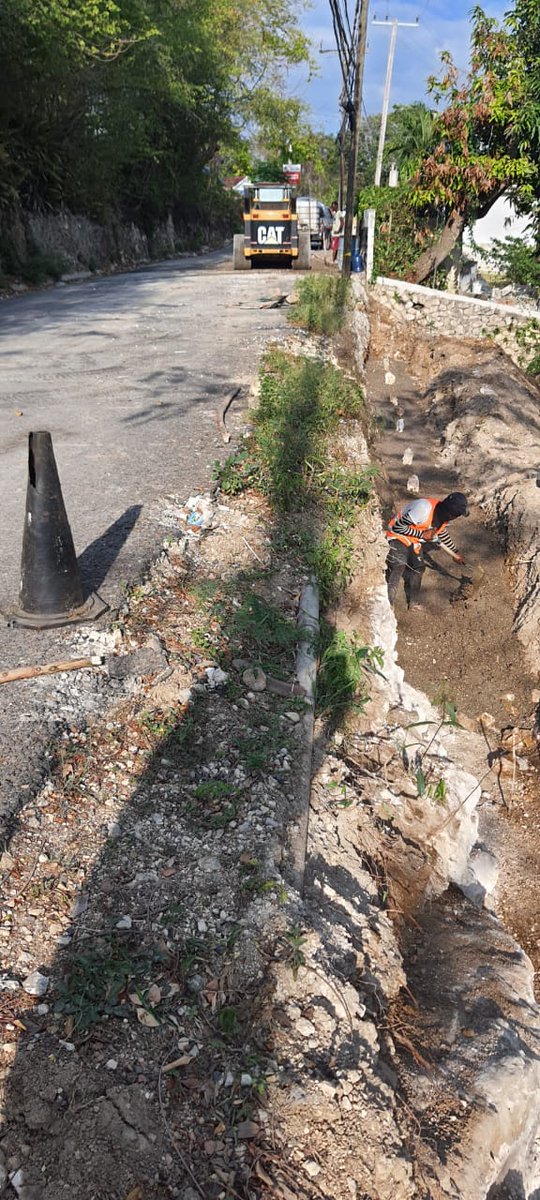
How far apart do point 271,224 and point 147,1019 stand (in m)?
19.4

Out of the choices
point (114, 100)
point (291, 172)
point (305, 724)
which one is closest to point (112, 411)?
point (305, 724)

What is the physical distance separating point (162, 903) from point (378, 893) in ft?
3.33

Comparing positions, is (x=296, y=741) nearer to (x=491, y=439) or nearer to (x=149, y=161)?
(x=491, y=439)

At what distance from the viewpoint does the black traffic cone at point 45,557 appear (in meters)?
3.33

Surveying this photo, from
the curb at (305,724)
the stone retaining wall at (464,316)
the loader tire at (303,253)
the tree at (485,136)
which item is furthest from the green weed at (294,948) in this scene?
the loader tire at (303,253)

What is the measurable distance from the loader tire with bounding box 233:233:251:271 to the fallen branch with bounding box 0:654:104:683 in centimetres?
1835

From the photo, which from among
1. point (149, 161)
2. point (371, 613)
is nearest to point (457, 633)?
point (371, 613)

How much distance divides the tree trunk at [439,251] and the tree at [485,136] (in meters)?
0.03

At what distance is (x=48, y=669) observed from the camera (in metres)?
3.12

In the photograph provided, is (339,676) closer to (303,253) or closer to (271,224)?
(271,224)

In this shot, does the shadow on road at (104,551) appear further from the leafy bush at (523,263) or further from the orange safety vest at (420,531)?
the leafy bush at (523,263)

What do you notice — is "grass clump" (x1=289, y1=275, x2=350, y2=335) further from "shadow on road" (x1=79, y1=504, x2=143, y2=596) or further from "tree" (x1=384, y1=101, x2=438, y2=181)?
"shadow on road" (x1=79, y1=504, x2=143, y2=596)

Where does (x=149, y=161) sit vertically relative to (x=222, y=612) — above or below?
above

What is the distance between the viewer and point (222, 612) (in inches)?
148
